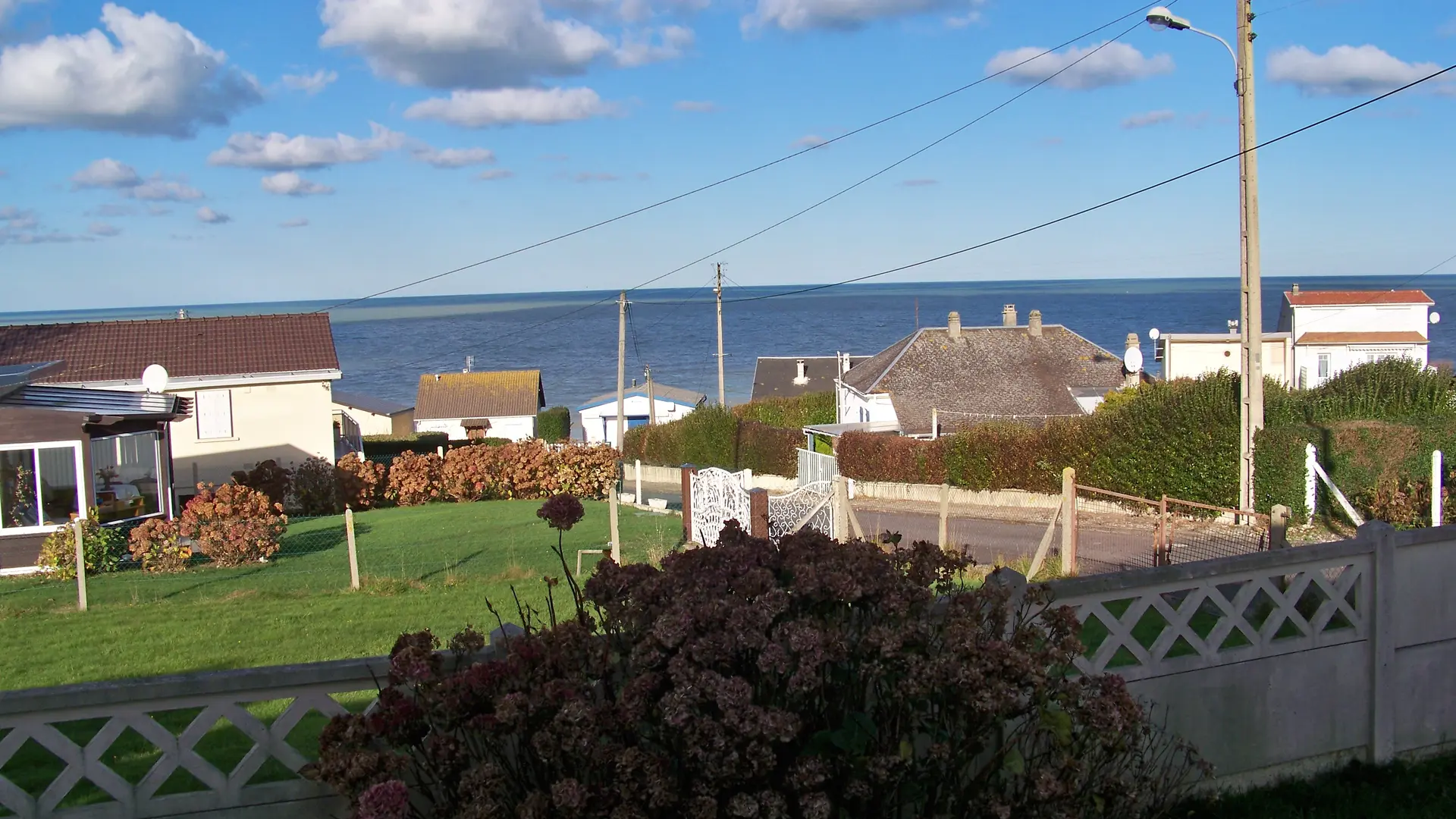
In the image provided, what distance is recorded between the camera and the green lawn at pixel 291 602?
9.69 meters

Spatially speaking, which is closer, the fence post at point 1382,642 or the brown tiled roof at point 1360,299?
the fence post at point 1382,642

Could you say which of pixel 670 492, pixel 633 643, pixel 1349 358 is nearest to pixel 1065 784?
pixel 633 643

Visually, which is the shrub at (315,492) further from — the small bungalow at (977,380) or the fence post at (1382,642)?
the fence post at (1382,642)

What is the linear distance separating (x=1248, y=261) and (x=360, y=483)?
66.1ft

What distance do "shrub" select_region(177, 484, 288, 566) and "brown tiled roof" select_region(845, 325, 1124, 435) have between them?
24.8 metres

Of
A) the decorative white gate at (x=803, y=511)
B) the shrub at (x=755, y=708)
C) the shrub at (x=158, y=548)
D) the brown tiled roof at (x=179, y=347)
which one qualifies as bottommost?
the shrub at (x=158, y=548)

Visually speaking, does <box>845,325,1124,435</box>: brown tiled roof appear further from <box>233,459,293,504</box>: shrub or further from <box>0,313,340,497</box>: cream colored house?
<box>233,459,293,504</box>: shrub

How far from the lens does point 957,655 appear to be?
3609mm

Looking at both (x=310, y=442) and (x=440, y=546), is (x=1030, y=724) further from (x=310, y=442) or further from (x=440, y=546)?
(x=310, y=442)

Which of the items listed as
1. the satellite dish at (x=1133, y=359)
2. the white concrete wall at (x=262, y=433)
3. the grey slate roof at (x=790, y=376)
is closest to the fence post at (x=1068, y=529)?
the white concrete wall at (x=262, y=433)

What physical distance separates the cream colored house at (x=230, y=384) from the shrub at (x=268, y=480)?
6.21 ft

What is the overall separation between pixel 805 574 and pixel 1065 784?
3.59ft

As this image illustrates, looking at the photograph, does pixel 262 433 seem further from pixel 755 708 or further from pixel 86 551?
pixel 755 708

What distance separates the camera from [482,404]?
60031mm
